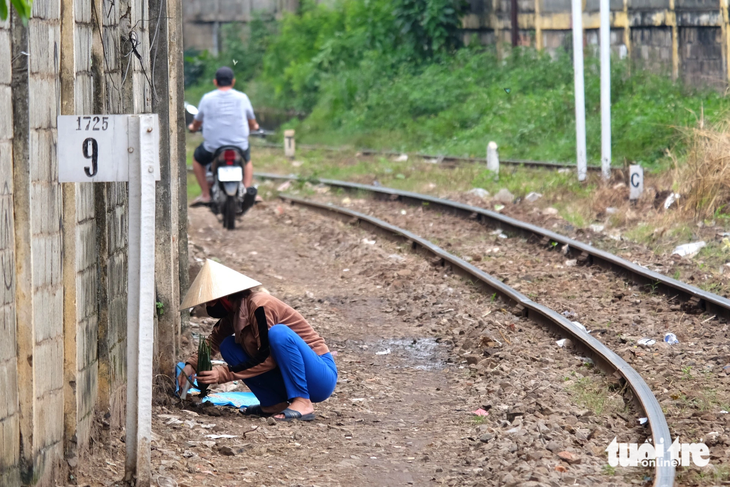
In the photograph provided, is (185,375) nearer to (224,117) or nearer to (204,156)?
(224,117)

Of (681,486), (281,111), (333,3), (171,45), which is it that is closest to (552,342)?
(681,486)

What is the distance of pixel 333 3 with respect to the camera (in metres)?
31.8

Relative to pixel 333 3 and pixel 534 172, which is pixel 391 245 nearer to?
pixel 534 172

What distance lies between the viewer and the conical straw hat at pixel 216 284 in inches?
225

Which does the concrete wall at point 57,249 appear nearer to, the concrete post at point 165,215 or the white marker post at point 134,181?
the white marker post at point 134,181

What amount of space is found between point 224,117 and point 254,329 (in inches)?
252

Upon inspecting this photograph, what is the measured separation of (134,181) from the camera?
4348mm

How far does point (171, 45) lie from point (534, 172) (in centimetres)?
1000

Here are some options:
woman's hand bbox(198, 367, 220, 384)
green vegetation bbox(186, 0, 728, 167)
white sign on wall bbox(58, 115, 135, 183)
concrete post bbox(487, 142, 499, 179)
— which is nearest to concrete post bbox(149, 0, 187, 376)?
woman's hand bbox(198, 367, 220, 384)

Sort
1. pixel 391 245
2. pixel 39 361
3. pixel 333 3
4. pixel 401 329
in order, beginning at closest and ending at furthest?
1. pixel 39 361
2. pixel 401 329
3. pixel 391 245
4. pixel 333 3

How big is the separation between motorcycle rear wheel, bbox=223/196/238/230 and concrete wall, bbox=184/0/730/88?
9375 mm

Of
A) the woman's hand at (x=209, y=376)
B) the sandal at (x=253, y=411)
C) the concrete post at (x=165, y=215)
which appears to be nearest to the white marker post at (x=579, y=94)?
the concrete post at (x=165, y=215)

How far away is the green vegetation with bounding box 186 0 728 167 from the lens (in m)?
17.8

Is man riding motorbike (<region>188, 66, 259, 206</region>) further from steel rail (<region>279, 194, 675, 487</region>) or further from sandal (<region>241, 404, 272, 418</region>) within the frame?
sandal (<region>241, 404, 272, 418</region>)
